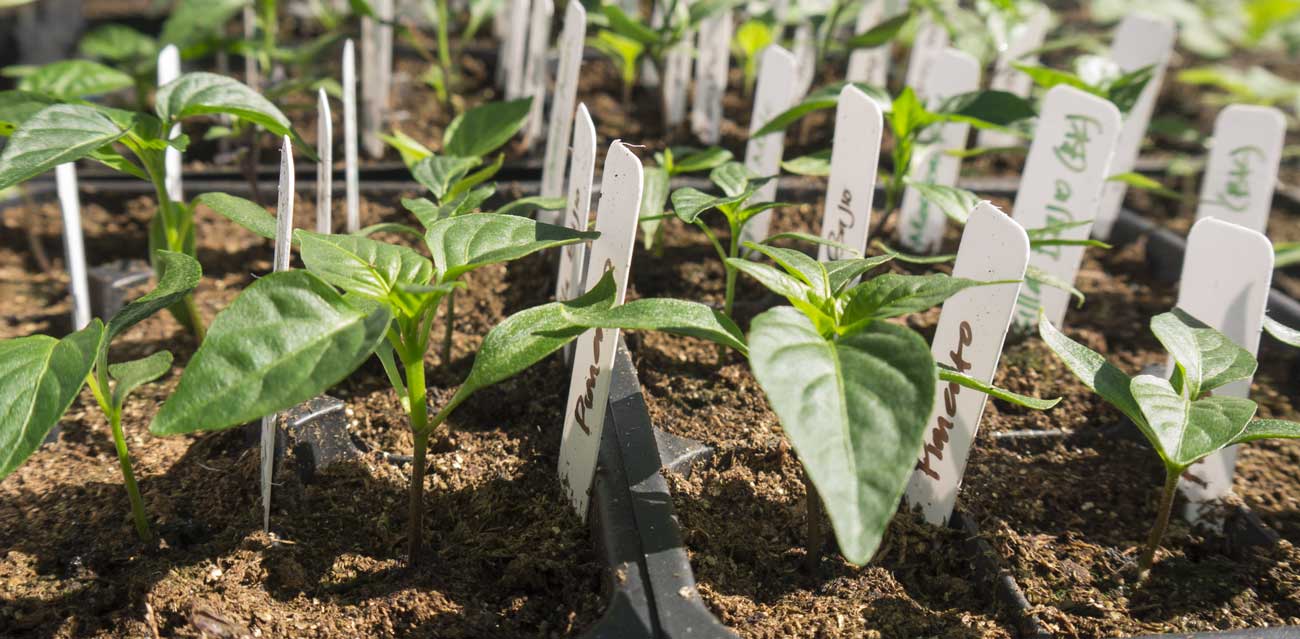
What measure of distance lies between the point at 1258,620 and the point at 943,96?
1086mm

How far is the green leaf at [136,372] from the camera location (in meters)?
0.97

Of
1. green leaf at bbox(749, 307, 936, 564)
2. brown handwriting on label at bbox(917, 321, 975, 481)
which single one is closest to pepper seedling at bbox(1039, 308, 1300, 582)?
brown handwriting on label at bbox(917, 321, 975, 481)

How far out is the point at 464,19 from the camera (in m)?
3.07

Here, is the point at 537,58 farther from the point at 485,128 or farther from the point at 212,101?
the point at 212,101

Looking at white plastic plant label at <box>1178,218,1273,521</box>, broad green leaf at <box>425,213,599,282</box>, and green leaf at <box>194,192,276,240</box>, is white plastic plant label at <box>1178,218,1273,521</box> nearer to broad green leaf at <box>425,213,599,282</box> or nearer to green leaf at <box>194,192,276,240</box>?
broad green leaf at <box>425,213,599,282</box>

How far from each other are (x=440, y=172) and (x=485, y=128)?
177 millimetres

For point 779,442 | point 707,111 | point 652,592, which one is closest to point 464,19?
point 707,111

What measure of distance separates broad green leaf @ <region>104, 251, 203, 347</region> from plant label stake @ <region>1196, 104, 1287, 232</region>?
5.51 feet

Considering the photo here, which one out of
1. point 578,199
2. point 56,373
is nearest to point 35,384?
point 56,373

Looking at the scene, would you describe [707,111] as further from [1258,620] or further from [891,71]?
[1258,620]

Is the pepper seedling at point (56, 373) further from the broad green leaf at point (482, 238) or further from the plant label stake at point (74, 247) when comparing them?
the plant label stake at point (74, 247)

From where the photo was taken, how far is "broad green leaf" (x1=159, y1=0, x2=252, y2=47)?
1.97 metres

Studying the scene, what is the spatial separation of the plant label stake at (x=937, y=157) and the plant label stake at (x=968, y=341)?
74 cm

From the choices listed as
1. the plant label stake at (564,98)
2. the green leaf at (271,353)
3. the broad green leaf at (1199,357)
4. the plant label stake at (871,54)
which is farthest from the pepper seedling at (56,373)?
the plant label stake at (871,54)
